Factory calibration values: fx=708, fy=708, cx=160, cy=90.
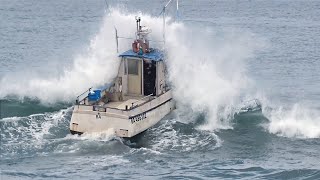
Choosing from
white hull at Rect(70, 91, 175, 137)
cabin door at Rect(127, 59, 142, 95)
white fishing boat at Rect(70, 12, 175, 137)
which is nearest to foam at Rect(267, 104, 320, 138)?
white fishing boat at Rect(70, 12, 175, 137)

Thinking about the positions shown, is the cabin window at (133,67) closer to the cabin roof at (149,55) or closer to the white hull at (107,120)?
the cabin roof at (149,55)

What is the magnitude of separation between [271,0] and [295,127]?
55357 mm

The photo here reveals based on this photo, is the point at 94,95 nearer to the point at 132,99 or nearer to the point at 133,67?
the point at 132,99

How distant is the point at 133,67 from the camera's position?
128 feet

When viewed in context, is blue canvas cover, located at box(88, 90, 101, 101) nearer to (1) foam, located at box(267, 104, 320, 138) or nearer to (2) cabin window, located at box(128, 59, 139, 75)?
(2) cabin window, located at box(128, 59, 139, 75)

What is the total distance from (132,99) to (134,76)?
4.27ft

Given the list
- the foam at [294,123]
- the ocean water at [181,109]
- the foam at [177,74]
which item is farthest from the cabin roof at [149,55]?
the foam at [294,123]

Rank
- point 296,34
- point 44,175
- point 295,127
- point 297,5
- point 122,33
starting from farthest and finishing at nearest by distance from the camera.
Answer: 1. point 297,5
2. point 296,34
3. point 122,33
4. point 295,127
5. point 44,175

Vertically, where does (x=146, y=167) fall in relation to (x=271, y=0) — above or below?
below

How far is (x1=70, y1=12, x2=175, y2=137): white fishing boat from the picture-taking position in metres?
34.6

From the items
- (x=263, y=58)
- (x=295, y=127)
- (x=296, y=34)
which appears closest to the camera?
(x=295, y=127)

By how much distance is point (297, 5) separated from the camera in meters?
85.5

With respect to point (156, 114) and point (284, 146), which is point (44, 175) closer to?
point (156, 114)

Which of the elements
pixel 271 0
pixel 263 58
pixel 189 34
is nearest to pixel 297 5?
pixel 271 0
